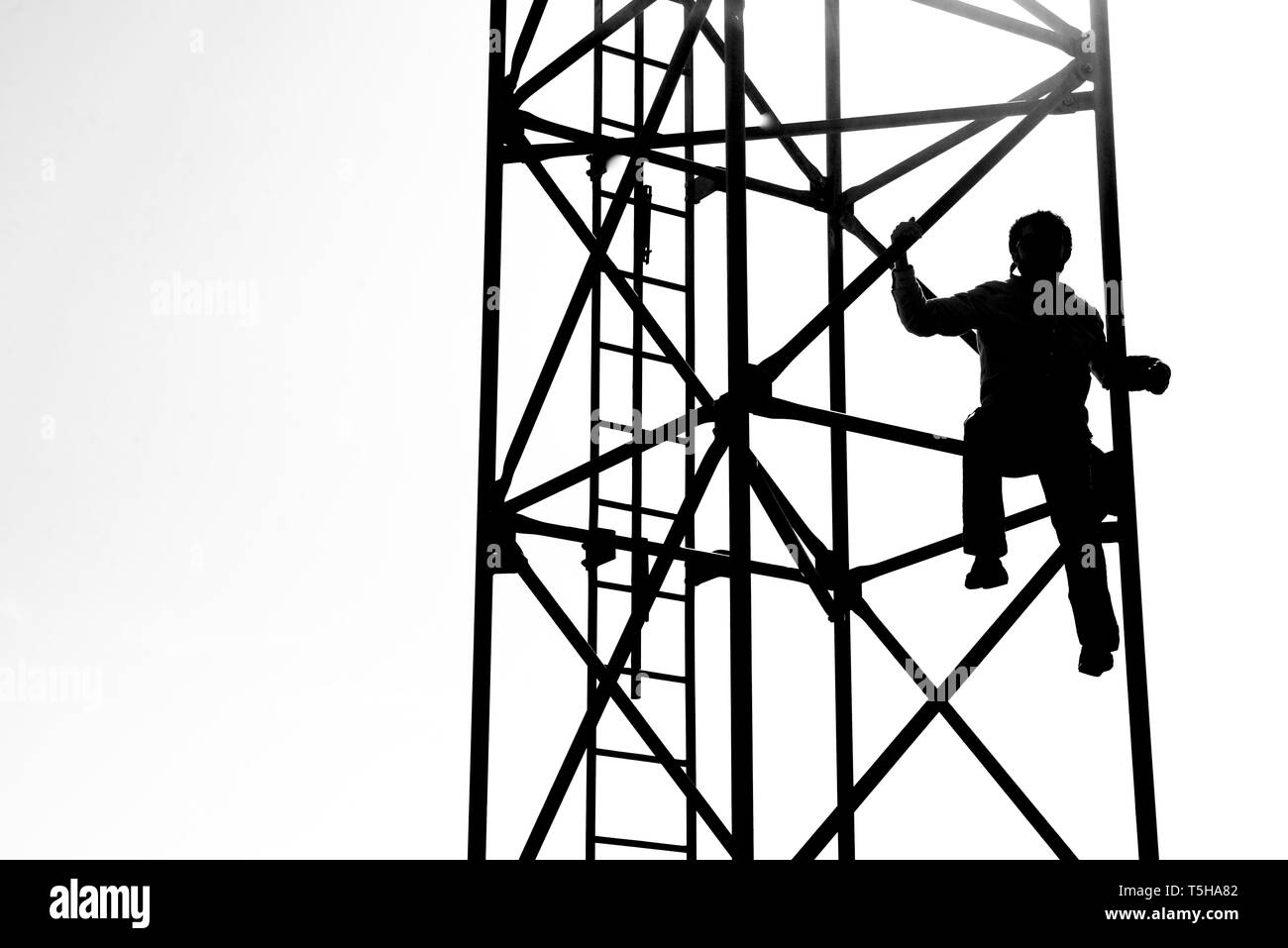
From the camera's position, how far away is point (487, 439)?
10.3m

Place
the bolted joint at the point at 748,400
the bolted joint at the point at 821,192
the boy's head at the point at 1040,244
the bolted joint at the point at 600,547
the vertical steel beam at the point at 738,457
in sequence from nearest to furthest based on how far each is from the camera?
the vertical steel beam at the point at 738,457, the bolted joint at the point at 748,400, the boy's head at the point at 1040,244, the bolted joint at the point at 600,547, the bolted joint at the point at 821,192

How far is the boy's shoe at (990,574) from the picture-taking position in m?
8.77

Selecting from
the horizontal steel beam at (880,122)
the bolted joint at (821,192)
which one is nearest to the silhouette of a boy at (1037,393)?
the horizontal steel beam at (880,122)

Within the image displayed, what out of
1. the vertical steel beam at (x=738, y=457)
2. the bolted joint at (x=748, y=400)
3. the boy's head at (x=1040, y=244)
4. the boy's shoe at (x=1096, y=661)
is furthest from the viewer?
the boy's head at (x=1040, y=244)

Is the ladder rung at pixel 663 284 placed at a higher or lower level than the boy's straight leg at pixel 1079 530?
higher

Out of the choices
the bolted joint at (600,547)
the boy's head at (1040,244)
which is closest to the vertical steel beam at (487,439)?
the bolted joint at (600,547)

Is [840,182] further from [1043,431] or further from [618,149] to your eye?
[1043,431]

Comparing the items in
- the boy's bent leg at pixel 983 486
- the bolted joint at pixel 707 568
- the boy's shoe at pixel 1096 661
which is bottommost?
the boy's shoe at pixel 1096 661

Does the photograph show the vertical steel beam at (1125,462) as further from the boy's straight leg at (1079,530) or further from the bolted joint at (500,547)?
the bolted joint at (500,547)

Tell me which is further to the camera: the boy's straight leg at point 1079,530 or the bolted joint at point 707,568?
the bolted joint at point 707,568

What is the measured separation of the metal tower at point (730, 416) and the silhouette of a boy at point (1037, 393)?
0.15 metres

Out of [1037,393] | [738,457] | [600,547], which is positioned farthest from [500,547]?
[1037,393]

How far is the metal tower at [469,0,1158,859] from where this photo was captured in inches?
334
